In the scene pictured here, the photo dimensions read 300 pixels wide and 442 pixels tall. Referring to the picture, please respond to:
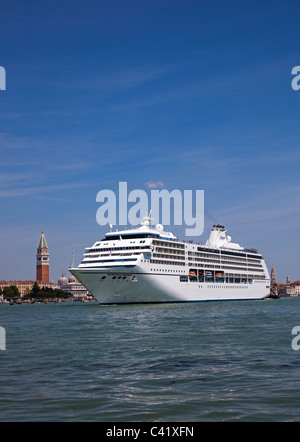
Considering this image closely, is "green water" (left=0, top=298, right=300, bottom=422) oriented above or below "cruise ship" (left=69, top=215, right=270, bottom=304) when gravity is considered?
below

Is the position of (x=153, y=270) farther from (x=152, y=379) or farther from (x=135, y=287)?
(x=152, y=379)

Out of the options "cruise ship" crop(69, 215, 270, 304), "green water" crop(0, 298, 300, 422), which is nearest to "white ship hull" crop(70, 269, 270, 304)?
"cruise ship" crop(69, 215, 270, 304)

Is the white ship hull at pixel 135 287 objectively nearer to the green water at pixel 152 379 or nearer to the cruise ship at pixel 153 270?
the cruise ship at pixel 153 270

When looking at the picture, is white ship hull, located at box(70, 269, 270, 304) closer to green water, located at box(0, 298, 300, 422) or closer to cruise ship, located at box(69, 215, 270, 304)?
cruise ship, located at box(69, 215, 270, 304)

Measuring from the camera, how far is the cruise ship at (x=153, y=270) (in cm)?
7131

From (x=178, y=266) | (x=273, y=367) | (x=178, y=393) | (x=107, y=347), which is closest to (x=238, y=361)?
(x=273, y=367)

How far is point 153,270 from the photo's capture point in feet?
245

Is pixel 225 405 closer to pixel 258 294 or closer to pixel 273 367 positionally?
pixel 273 367

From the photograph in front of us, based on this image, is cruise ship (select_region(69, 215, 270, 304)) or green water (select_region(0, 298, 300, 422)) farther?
cruise ship (select_region(69, 215, 270, 304))

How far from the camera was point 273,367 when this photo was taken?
18.9 metres

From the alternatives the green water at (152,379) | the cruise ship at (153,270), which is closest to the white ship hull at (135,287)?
the cruise ship at (153,270)

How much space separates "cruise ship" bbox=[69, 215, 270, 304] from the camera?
234 ft

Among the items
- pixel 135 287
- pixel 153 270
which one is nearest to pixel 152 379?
pixel 135 287

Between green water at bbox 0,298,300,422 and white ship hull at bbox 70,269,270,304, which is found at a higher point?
white ship hull at bbox 70,269,270,304
